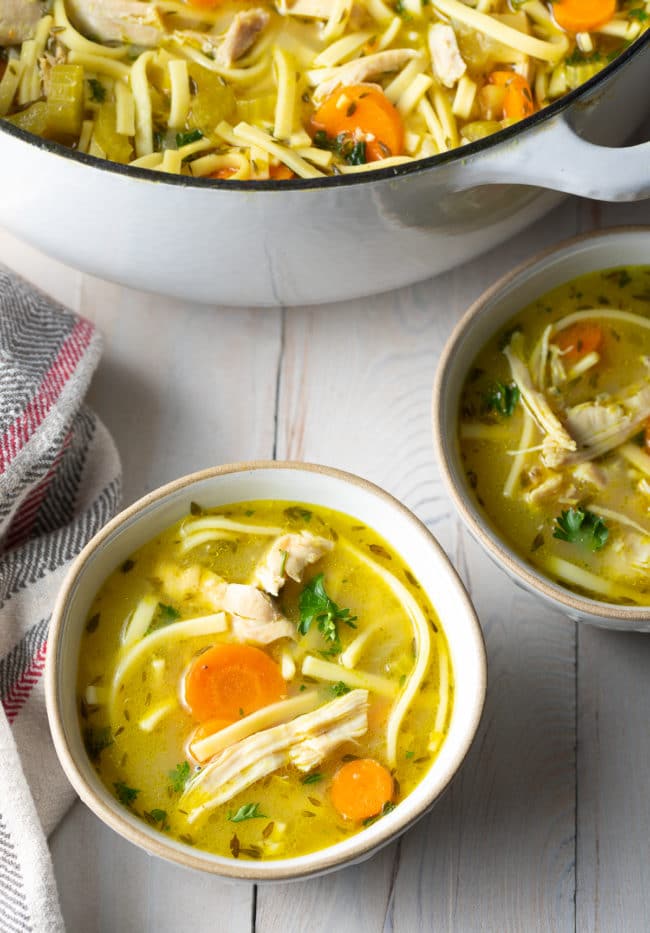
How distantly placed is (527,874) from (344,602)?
700mm

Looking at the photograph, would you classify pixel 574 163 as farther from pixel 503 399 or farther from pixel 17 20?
pixel 17 20

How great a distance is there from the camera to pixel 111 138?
262cm

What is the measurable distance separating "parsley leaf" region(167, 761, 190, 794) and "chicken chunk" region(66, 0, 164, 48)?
1.58 meters

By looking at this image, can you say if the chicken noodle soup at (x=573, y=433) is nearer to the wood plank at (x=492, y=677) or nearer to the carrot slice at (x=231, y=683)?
the wood plank at (x=492, y=677)

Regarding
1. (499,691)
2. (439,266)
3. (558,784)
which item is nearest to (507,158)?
(439,266)

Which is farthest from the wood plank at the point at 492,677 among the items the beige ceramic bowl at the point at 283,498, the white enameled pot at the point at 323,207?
the beige ceramic bowl at the point at 283,498

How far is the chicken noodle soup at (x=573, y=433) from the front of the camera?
8.34 feet

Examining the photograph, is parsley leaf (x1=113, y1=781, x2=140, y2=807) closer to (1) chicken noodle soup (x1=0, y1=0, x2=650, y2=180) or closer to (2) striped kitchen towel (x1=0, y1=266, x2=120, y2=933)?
(2) striped kitchen towel (x1=0, y1=266, x2=120, y2=933)

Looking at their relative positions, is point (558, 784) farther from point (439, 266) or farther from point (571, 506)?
point (439, 266)

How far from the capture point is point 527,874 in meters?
2.56

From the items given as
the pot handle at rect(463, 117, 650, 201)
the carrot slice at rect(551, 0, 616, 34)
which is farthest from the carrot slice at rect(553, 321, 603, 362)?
the carrot slice at rect(551, 0, 616, 34)

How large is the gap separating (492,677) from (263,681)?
1.84 feet

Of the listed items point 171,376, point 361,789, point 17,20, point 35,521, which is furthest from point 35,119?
point 361,789

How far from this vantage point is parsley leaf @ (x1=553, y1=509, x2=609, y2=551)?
2.54 meters
